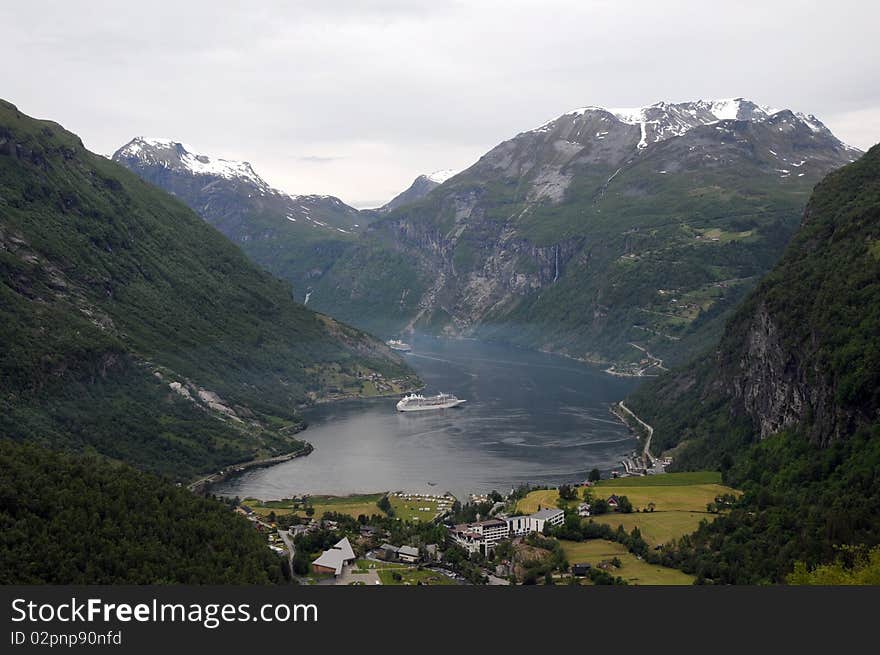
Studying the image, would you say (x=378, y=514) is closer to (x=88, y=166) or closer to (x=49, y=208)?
(x=49, y=208)

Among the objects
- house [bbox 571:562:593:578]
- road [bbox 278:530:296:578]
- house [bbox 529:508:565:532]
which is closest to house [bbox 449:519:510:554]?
house [bbox 529:508:565:532]

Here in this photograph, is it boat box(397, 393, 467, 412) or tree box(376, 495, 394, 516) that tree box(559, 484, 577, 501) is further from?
boat box(397, 393, 467, 412)

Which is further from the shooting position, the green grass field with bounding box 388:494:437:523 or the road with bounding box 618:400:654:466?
the road with bounding box 618:400:654:466

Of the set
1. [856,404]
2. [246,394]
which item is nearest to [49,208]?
[246,394]

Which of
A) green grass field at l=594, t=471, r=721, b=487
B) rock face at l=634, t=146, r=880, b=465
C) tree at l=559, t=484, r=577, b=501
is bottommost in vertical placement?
green grass field at l=594, t=471, r=721, b=487

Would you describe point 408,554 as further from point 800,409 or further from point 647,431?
point 647,431

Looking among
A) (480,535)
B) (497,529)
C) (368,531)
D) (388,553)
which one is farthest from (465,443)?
(388,553)
